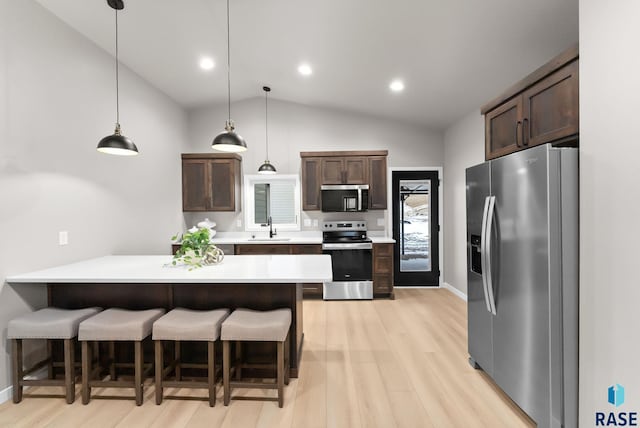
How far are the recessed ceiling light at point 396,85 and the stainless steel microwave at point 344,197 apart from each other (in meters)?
1.46

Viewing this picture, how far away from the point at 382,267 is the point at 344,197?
4.00 ft

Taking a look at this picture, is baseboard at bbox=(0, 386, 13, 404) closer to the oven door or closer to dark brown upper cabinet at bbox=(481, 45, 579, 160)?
the oven door

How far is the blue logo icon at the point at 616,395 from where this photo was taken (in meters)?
1.49

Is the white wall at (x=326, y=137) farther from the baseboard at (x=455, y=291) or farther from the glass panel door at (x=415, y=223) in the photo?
the baseboard at (x=455, y=291)

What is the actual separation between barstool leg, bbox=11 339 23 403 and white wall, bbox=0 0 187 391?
11 cm

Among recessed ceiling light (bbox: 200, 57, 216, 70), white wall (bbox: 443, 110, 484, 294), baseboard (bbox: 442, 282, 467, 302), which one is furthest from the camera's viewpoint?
baseboard (bbox: 442, 282, 467, 302)

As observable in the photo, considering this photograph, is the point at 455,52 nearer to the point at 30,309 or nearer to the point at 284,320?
the point at 284,320

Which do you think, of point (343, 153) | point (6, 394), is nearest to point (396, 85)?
point (343, 153)

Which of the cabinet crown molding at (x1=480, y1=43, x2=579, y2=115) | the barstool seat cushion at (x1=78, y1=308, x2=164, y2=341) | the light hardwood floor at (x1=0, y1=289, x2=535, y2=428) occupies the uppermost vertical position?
the cabinet crown molding at (x1=480, y1=43, x2=579, y2=115)

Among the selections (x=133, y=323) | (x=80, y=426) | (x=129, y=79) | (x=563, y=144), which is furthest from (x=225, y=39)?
(x=80, y=426)

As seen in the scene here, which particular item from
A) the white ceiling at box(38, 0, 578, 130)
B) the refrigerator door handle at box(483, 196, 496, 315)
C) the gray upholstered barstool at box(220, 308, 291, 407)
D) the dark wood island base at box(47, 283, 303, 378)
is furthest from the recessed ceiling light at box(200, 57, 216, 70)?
the refrigerator door handle at box(483, 196, 496, 315)

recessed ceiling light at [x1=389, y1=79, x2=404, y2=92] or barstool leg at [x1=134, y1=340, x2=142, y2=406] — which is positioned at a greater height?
recessed ceiling light at [x1=389, y1=79, x2=404, y2=92]

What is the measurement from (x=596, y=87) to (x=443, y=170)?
3.81 meters

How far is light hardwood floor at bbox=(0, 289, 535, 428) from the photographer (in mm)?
2002
